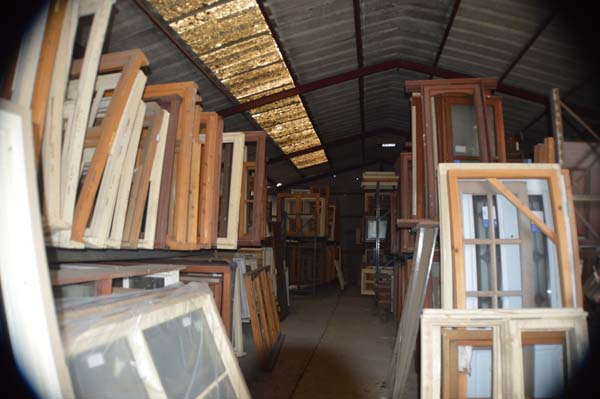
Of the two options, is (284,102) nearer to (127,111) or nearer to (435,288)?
(435,288)

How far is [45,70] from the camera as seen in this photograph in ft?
6.28

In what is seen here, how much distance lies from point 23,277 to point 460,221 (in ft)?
9.26

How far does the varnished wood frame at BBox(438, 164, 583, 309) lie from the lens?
2.76 metres

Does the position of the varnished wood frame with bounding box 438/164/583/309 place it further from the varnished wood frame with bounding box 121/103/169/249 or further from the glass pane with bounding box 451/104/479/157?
the varnished wood frame with bounding box 121/103/169/249

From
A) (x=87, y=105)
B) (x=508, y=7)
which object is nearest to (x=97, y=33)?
(x=87, y=105)

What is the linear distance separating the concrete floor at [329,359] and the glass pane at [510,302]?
1599 mm

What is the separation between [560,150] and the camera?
3.34 meters

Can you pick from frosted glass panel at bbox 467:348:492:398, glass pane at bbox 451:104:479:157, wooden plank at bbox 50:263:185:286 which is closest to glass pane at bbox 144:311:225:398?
wooden plank at bbox 50:263:185:286

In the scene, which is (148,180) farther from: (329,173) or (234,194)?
(329,173)

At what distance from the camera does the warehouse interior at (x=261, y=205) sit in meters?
1.81

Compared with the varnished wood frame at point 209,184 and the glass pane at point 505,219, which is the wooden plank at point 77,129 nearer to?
the varnished wood frame at point 209,184

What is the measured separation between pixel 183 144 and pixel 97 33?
115cm

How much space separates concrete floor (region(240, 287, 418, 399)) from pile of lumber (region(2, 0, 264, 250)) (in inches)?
68.7

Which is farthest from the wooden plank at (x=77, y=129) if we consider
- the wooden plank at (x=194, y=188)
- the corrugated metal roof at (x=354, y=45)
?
the corrugated metal roof at (x=354, y=45)
